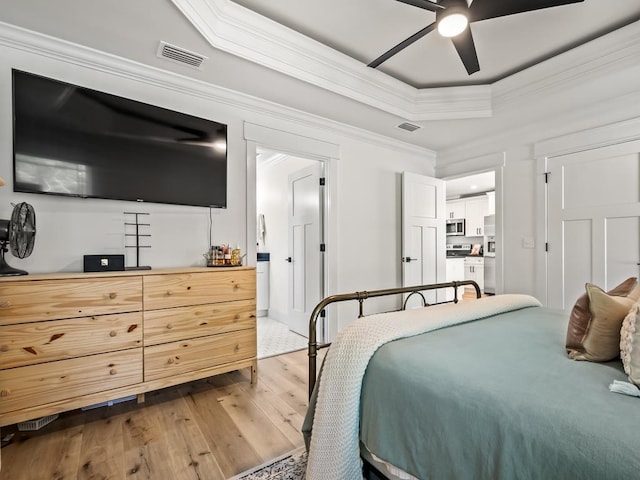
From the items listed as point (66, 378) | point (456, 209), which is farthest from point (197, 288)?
point (456, 209)

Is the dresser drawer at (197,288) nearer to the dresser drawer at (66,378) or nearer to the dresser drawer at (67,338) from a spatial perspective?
the dresser drawer at (67,338)

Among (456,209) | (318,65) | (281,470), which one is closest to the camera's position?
(281,470)

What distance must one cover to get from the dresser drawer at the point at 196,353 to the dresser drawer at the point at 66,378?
9 cm

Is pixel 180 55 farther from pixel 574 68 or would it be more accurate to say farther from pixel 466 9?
pixel 574 68

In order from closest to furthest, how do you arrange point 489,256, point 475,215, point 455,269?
point 489,256 < point 455,269 < point 475,215

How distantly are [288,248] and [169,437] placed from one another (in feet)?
9.15

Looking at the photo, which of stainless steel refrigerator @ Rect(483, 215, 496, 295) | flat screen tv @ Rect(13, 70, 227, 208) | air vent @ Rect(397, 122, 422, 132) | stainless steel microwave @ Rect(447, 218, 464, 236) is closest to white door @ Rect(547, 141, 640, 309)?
air vent @ Rect(397, 122, 422, 132)

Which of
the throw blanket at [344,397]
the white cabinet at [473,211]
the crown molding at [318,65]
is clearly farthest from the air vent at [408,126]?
the white cabinet at [473,211]

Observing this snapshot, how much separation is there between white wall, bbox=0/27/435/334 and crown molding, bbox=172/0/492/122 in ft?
1.93

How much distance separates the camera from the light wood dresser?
5.75ft

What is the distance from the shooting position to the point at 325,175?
11.9ft

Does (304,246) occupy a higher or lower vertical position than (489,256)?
higher

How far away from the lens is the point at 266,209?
5098 mm

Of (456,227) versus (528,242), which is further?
(456,227)
